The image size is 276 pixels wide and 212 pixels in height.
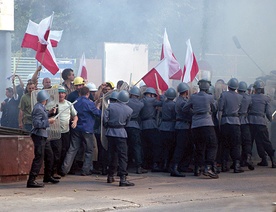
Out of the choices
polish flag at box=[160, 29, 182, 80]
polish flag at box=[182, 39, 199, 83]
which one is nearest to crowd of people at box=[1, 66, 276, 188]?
polish flag at box=[182, 39, 199, 83]

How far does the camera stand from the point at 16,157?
40.1 ft

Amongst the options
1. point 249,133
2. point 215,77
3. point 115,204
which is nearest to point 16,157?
point 115,204

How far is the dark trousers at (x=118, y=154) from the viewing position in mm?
11953

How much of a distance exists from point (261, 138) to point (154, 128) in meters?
2.21

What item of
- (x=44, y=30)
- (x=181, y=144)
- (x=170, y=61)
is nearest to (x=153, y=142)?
(x=181, y=144)

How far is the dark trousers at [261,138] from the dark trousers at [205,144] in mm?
1840

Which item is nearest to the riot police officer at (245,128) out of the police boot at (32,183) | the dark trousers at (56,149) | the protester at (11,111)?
the dark trousers at (56,149)

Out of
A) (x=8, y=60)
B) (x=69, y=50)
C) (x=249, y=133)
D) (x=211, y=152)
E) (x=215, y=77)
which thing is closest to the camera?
(x=211, y=152)

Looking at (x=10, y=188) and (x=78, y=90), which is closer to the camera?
(x=10, y=188)

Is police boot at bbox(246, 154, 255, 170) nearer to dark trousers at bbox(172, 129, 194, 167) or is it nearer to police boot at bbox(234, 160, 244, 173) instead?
police boot at bbox(234, 160, 244, 173)

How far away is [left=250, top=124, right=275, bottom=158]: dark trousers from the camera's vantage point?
48.0 feet

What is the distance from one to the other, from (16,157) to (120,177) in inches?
66.2

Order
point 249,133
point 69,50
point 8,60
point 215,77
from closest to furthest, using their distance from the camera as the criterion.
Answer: point 249,133
point 8,60
point 215,77
point 69,50

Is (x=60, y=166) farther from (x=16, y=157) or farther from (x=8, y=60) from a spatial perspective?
(x=8, y=60)
